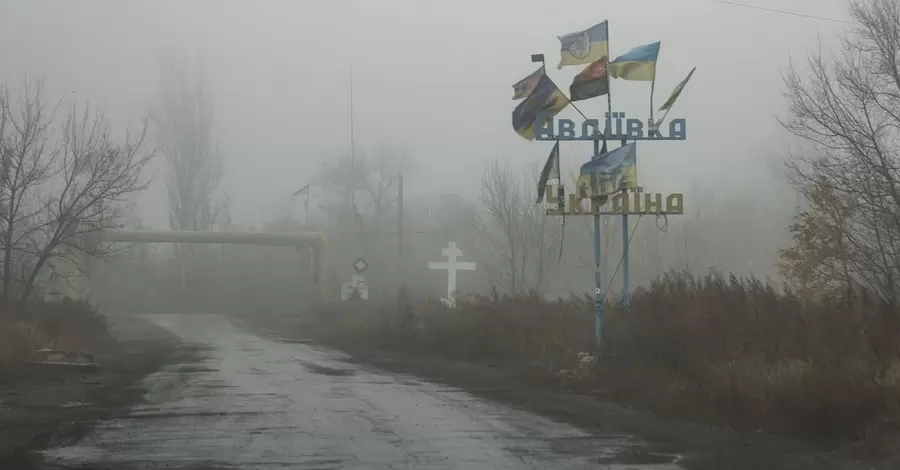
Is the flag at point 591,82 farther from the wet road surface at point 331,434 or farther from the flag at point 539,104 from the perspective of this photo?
the wet road surface at point 331,434

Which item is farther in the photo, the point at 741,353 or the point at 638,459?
the point at 741,353

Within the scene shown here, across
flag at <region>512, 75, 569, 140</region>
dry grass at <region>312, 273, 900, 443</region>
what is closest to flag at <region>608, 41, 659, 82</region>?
flag at <region>512, 75, 569, 140</region>

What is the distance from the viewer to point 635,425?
12.2m

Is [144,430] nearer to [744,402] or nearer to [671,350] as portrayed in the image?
[744,402]

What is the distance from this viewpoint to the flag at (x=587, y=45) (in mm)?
19891

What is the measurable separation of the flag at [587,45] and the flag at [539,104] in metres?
0.68

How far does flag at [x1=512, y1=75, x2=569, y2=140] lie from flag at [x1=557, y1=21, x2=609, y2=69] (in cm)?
68

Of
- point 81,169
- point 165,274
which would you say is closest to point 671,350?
point 81,169

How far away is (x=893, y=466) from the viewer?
8938mm

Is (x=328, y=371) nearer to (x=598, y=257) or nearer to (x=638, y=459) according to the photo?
(x=598, y=257)

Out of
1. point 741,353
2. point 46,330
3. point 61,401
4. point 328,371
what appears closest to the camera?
point 741,353

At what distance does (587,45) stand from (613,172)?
2.75m

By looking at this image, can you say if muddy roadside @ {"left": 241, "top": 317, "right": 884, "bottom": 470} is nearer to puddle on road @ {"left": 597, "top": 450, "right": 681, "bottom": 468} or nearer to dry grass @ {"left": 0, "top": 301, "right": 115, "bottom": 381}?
puddle on road @ {"left": 597, "top": 450, "right": 681, "bottom": 468}

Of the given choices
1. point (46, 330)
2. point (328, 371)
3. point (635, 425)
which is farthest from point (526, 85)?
point (46, 330)
